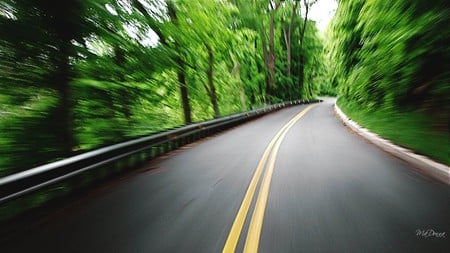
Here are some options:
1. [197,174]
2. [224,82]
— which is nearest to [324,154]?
[197,174]

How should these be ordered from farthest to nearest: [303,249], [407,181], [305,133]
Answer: [305,133] < [407,181] < [303,249]

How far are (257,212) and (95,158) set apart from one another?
3.51 m

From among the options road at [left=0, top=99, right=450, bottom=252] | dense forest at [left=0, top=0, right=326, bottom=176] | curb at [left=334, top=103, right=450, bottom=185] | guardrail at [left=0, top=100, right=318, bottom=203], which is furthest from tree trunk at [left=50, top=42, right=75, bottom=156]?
curb at [left=334, top=103, right=450, bottom=185]

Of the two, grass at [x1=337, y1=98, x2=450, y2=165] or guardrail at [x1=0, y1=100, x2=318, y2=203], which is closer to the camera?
guardrail at [x1=0, y1=100, x2=318, y2=203]

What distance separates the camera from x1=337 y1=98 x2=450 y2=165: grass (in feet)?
21.3

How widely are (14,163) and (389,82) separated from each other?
11.7 meters

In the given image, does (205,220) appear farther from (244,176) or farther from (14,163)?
(14,163)

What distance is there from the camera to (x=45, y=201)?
4984mm

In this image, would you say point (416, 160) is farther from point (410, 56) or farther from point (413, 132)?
point (410, 56)

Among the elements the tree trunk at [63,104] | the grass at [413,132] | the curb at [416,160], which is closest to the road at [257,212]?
the curb at [416,160]

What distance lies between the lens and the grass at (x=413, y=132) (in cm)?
649

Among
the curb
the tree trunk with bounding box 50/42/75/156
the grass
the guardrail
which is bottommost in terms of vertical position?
the curb

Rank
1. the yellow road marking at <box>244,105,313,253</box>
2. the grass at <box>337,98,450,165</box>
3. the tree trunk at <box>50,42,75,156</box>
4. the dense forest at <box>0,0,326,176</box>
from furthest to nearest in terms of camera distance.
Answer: the grass at <box>337,98,450,165</box> < the tree trunk at <box>50,42,75,156</box> < the dense forest at <box>0,0,326,176</box> < the yellow road marking at <box>244,105,313,253</box>

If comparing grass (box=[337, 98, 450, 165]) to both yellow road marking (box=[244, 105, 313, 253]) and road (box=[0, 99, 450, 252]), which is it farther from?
yellow road marking (box=[244, 105, 313, 253])
